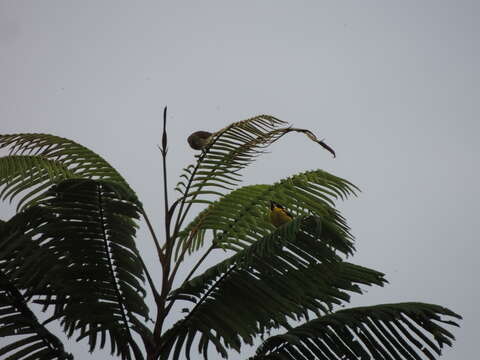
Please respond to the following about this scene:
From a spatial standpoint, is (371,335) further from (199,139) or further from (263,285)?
(199,139)

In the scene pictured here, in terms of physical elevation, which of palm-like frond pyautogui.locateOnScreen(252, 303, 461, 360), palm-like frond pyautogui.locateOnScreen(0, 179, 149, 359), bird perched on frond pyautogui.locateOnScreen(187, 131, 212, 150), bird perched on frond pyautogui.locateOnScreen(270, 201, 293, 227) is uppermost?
bird perched on frond pyautogui.locateOnScreen(187, 131, 212, 150)

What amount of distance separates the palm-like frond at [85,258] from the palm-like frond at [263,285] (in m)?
0.26

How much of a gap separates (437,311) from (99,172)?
6.34 ft

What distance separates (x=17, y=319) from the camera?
359cm

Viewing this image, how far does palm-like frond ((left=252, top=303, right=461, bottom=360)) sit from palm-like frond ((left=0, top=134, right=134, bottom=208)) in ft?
4.13

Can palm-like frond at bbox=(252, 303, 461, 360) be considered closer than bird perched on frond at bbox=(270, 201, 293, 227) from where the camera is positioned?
Yes

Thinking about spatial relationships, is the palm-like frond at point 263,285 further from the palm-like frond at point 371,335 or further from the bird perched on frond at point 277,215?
the bird perched on frond at point 277,215

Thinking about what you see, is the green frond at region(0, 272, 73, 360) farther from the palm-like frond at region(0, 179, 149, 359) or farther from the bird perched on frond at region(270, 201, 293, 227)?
the bird perched on frond at region(270, 201, 293, 227)

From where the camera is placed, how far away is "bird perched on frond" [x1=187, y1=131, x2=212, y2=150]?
3953mm

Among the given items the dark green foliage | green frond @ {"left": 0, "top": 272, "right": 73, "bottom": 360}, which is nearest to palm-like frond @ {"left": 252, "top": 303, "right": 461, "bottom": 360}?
the dark green foliage

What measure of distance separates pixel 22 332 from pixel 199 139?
1.32 metres

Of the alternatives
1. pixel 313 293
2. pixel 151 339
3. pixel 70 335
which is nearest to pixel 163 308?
pixel 151 339

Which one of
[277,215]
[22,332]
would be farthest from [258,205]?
[22,332]

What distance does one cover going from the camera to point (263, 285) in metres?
3.49
